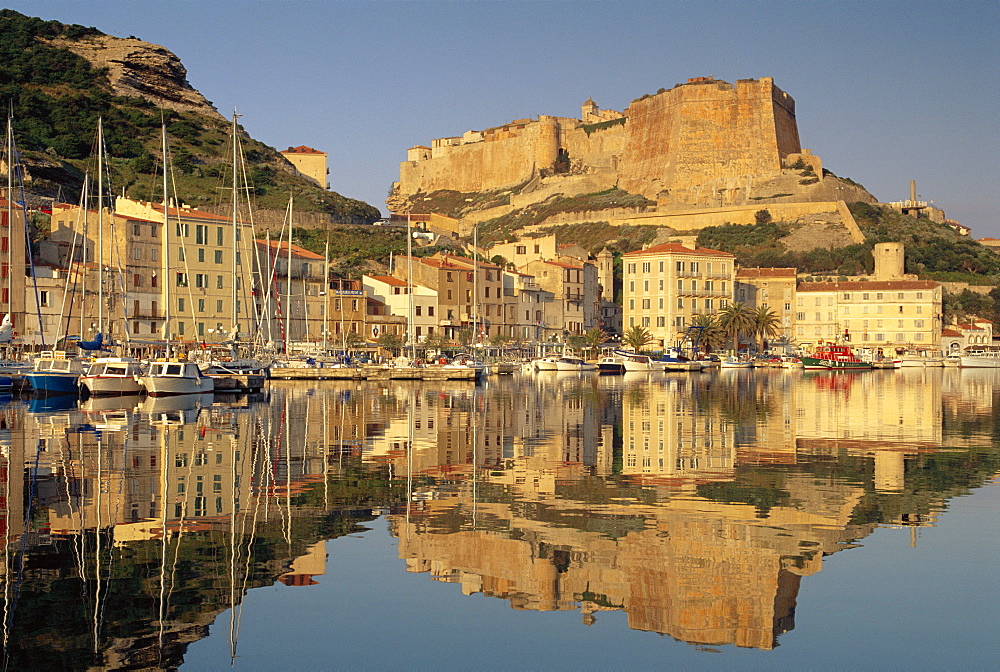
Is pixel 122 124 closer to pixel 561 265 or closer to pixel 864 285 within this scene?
pixel 561 265

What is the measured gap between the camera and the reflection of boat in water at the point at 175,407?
2808 cm

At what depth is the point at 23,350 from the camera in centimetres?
5281

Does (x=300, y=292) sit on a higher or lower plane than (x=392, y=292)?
lower

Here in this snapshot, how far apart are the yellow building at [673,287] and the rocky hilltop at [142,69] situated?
163 feet

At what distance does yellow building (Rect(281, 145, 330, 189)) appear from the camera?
119 metres

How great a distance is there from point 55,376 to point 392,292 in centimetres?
3969

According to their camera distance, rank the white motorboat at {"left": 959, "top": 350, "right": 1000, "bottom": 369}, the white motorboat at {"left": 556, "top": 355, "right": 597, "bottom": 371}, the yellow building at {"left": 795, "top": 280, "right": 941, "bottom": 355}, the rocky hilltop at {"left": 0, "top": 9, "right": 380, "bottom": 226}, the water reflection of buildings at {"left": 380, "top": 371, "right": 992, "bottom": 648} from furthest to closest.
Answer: the yellow building at {"left": 795, "top": 280, "right": 941, "bottom": 355}, the white motorboat at {"left": 959, "top": 350, "right": 1000, "bottom": 369}, the rocky hilltop at {"left": 0, "top": 9, "right": 380, "bottom": 226}, the white motorboat at {"left": 556, "top": 355, "right": 597, "bottom": 371}, the water reflection of buildings at {"left": 380, "top": 371, "right": 992, "bottom": 648}

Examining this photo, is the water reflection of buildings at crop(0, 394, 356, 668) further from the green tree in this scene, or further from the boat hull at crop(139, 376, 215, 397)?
the green tree

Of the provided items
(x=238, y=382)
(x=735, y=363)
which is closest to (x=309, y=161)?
(x=735, y=363)

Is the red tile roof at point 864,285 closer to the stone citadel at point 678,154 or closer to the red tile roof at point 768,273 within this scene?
the red tile roof at point 768,273

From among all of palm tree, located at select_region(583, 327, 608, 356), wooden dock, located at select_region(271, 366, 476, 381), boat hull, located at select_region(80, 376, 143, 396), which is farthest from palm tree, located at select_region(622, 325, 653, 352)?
boat hull, located at select_region(80, 376, 143, 396)

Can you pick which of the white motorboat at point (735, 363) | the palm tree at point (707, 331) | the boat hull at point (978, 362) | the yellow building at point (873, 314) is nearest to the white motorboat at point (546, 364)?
the white motorboat at point (735, 363)

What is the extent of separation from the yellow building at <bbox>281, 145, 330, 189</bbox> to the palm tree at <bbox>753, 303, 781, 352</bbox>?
49.7 meters

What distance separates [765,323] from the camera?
94.0 m
